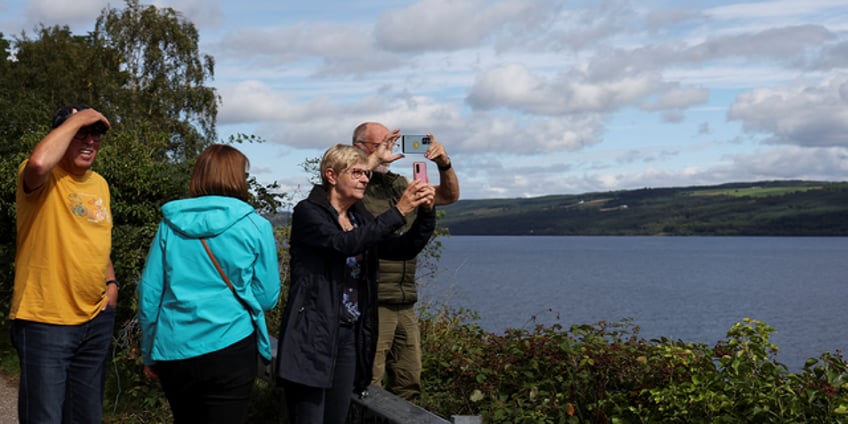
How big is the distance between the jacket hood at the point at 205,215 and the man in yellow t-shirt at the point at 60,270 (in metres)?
0.57

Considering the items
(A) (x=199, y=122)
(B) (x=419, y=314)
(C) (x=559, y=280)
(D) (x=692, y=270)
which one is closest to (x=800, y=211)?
(D) (x=692, y=270)

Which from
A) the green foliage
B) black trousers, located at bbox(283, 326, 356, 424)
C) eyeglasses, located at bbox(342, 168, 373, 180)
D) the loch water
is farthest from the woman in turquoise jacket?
the loch water

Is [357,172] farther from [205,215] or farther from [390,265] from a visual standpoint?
[390,265]

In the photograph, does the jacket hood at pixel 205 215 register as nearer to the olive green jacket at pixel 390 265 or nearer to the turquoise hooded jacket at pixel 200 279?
the turquoise hooded jacket at pixel 200 279

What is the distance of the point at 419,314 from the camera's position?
9.40 metres

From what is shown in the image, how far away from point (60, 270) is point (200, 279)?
30.1 inches

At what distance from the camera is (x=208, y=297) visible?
11.4ft

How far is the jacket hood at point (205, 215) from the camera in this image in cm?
349

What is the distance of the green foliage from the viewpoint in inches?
209

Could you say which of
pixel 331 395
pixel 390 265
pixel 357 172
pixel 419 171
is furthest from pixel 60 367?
pixel 390 265

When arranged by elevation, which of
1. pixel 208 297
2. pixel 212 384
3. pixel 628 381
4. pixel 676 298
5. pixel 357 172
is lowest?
pixel 676 298

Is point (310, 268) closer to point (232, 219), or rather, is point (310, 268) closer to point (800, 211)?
point (232, 219)

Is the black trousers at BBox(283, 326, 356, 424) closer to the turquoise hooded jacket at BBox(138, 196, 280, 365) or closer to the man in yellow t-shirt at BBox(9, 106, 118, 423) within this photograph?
the turquoise hooded jacket at BBox(138, 196, 280, 365)

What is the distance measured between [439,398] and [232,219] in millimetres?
3711
